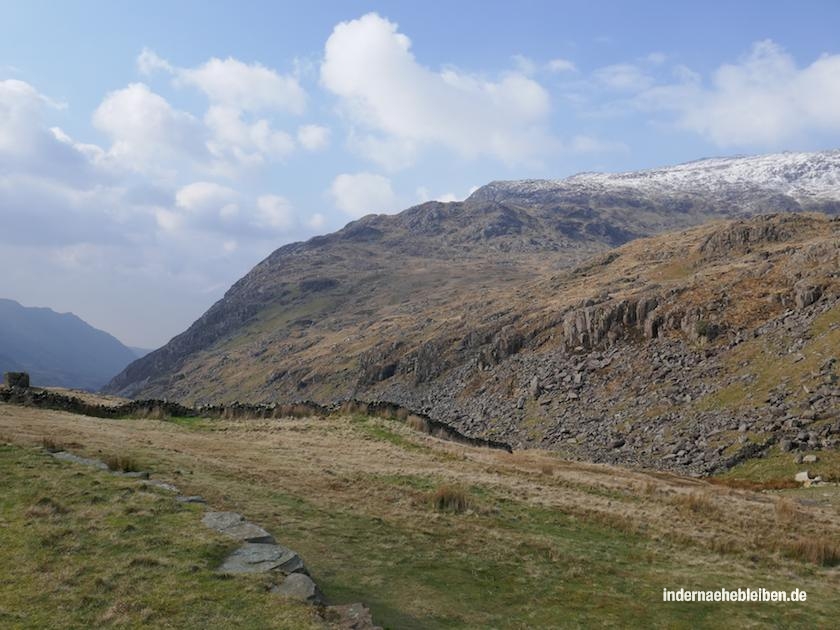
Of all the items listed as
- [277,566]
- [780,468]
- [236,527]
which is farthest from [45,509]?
[780,468]

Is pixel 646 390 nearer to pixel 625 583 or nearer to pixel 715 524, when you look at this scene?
pixel 715 524

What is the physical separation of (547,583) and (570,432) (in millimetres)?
49841

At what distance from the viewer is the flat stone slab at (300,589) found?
457 inches

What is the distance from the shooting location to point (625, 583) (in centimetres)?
1641

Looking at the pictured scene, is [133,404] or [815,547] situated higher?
[133,404]

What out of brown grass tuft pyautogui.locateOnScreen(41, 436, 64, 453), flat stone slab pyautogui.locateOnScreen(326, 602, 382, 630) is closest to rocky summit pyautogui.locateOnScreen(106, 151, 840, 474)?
flat stone slab pyautogui.locateOnScreen(326, 602, 382, 630)

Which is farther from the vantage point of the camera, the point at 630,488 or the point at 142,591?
the point at 630,488

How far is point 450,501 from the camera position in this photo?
22.8 metres

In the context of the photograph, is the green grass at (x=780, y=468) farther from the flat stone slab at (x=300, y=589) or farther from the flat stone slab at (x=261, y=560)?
the flat stone slab at (x=300, y=589)

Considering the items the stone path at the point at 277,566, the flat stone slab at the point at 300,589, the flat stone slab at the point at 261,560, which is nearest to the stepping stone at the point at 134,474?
the stone path at the point at 277,566

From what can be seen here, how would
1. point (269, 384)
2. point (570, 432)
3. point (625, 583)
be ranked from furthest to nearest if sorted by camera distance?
point (269, 384)
point (570, 432)
point (625, 583)

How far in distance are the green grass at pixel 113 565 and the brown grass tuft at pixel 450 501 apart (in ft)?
30.7

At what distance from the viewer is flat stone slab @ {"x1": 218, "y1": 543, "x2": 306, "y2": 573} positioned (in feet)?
42.1

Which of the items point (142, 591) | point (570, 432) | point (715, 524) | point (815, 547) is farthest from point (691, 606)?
point (570, 432)
